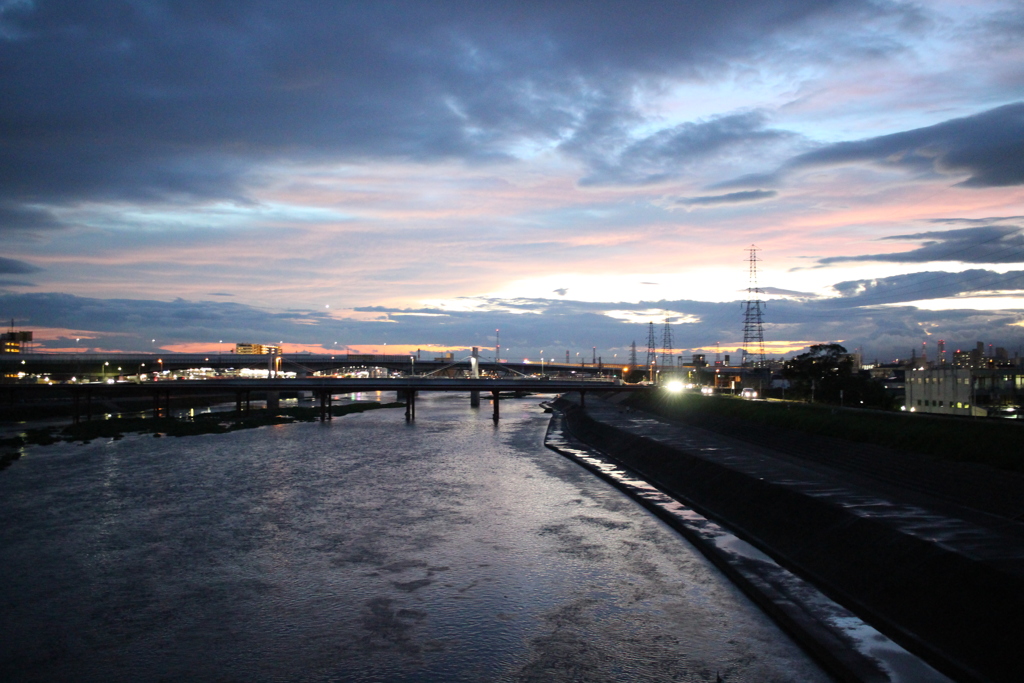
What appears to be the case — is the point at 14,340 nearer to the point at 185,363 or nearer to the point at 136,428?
the point at 185,363

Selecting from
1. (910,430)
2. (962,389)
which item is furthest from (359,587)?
(962,389)

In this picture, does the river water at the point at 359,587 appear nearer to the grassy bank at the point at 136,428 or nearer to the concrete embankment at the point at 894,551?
the concrete embankment at the point at 894,551

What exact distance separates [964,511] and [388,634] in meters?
20.6

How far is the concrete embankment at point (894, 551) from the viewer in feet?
45.7

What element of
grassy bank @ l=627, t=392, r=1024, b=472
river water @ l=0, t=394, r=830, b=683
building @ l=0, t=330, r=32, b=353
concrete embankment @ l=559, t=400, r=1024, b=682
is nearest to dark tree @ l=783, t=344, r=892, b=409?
grassy bank @ l=627, t=392, r=1024, b=472

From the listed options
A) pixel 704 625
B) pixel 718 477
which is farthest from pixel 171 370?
pixel 704 625

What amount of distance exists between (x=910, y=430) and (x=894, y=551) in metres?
20.1

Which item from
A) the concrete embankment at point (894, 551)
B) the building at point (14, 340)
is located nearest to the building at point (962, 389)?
the concrete embankment at point (894, 551)

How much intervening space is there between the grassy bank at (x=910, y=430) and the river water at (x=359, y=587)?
14329mm

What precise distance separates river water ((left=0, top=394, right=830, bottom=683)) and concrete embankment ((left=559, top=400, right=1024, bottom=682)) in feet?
9.01

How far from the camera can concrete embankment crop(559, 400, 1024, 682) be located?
45.7ft

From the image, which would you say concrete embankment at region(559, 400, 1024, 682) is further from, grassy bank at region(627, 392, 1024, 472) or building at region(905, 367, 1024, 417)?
building at region(905, 367, 1024, 417)

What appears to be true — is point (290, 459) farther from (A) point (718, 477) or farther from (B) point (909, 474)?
(B) point (909, 474)

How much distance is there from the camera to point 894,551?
18.3m
